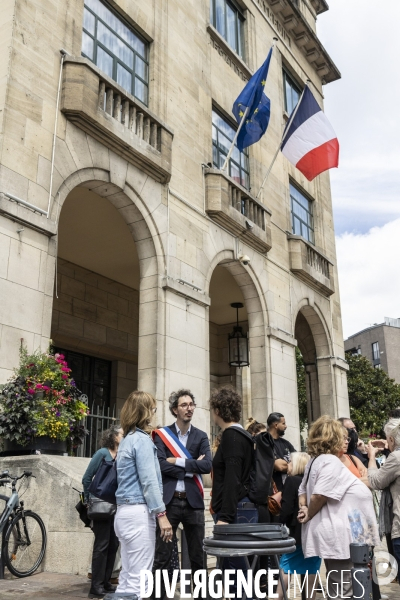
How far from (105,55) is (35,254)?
5.01m

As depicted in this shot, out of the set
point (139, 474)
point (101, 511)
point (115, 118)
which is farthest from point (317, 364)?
point (139, 474)

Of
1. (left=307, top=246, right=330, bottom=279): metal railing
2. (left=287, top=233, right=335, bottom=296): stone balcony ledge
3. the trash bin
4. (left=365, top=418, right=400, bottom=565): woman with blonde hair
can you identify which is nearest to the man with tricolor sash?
the trash bin

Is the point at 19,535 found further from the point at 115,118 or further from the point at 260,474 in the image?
the point at 115,118

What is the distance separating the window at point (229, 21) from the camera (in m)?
15.8

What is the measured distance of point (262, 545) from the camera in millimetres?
3543

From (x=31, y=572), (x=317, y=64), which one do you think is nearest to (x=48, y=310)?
(x=31, y=572)

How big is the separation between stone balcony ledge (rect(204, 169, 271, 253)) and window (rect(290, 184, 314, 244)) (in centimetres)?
275

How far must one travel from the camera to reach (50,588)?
19.9ft

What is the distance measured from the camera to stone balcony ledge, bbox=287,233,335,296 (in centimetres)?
1670

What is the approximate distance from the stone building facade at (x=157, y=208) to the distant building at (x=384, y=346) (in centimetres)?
5383

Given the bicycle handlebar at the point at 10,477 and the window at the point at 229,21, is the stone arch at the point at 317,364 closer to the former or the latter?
the window at the point at 229,21

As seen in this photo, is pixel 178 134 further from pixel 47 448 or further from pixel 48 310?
pixel 47 448

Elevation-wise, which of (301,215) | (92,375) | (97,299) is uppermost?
(301,215)

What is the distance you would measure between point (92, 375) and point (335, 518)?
11.7 m
